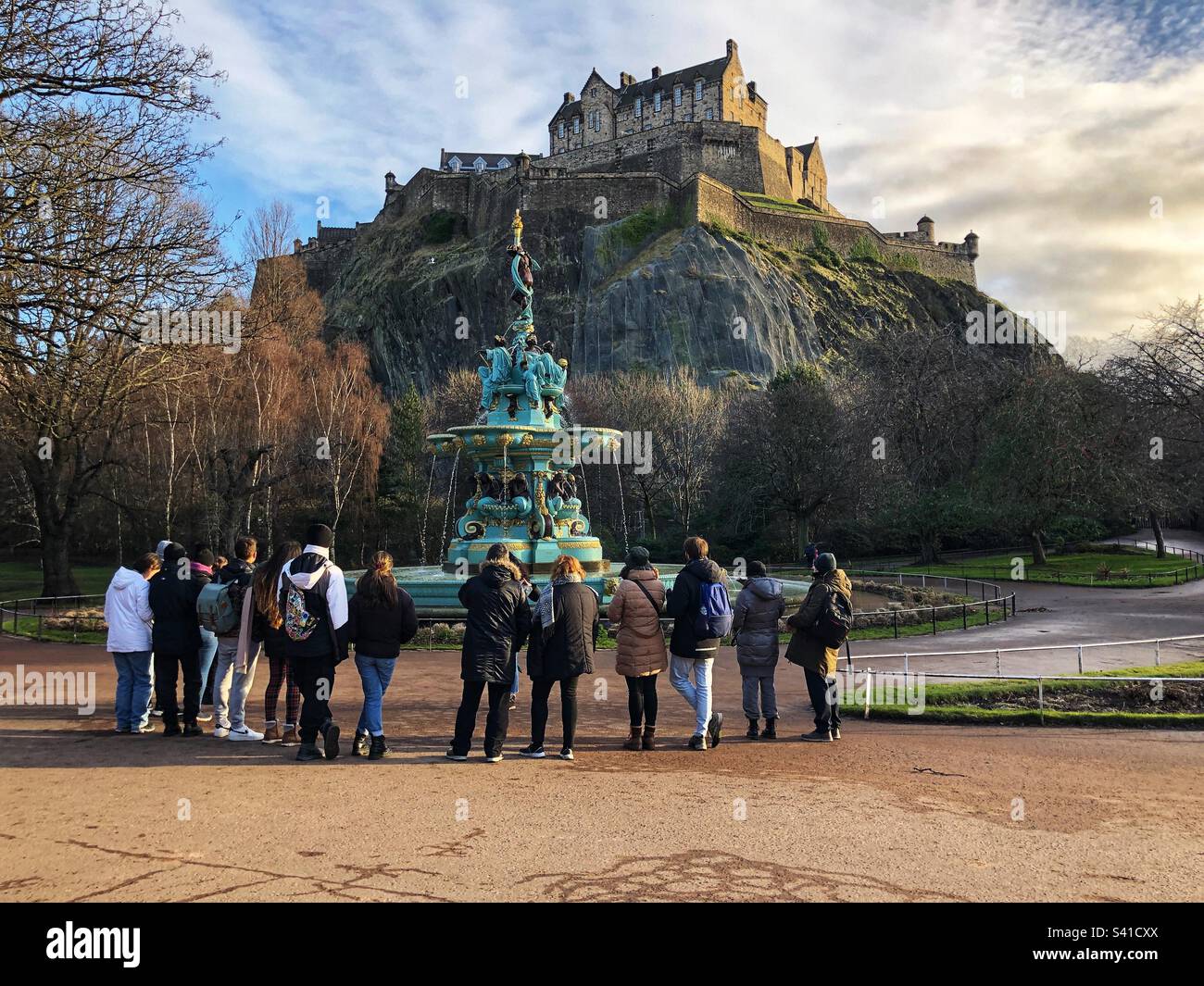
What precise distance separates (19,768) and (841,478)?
124ft

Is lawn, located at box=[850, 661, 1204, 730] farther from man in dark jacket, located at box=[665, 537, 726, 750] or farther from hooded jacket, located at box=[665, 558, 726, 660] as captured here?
hooded jacket, located at box=[665, 558, 726, 660]

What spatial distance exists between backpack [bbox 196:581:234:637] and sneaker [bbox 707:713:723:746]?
4.85m

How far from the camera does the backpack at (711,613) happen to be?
339 inches

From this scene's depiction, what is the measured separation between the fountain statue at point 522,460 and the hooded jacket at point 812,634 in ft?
Result: 37.1

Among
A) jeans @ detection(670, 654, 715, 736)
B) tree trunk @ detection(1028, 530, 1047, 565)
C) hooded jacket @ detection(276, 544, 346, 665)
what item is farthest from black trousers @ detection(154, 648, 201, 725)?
tree trunk @ detection(1028, 530, 1047, 565)

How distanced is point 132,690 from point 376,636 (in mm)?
3068

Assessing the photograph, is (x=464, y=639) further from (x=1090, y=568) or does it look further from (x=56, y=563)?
(x=1090, y=568)

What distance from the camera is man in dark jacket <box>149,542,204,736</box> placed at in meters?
9.02

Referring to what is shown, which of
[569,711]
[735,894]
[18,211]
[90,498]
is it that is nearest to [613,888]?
[735,894]

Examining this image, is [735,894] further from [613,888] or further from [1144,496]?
[1144,496]

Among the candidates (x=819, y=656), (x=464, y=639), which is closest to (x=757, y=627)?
(x=819, y=656)

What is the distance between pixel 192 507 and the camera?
132 ft

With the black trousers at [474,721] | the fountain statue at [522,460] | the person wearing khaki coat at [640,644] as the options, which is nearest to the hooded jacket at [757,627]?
the person wearing khaki coat at [640,644]

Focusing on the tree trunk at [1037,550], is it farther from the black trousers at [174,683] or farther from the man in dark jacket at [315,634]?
the black trousers at [174,683]
